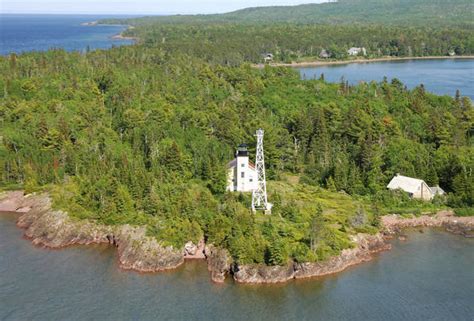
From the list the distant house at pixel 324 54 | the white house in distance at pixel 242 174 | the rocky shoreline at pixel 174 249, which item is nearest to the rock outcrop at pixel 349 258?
the rocky shoreline at pixel 174 249

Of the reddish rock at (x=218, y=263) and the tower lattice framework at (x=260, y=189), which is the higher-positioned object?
the tower lattice framework at (x=260, y=189)

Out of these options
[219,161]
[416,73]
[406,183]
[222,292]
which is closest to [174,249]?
[222,292]

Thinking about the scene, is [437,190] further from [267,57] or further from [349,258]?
[267,57]

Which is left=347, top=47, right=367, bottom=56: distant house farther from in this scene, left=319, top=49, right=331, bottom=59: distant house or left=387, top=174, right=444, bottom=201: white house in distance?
left=387, top=174, right=444, bottom=201: white house in distance

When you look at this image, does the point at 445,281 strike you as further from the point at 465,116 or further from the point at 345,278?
the point at 465,116

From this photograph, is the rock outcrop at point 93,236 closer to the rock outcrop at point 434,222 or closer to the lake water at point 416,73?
the rock outcrop at point 434,222

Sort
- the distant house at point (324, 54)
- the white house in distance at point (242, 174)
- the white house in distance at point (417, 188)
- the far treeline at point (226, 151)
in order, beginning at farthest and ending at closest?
the distant house at point (324, 54) → the white house in distance at point (417, 188) → the white house in distance at point (242, 174) → the far treeline at point (226, 151)

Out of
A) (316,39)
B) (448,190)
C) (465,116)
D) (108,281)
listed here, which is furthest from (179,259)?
(316,39)
